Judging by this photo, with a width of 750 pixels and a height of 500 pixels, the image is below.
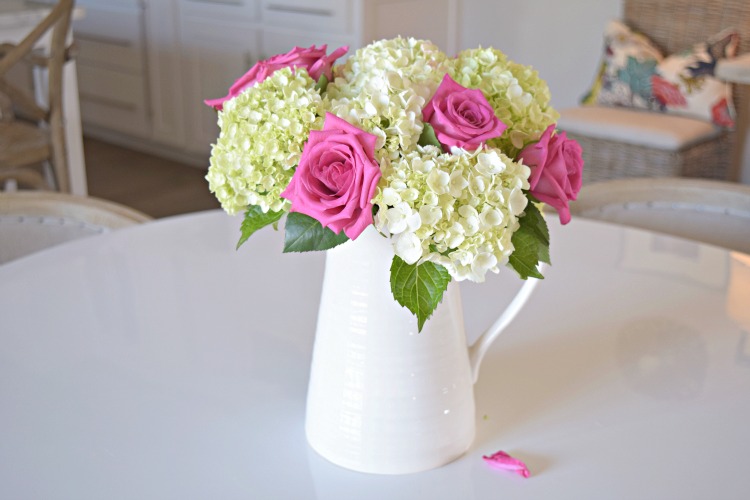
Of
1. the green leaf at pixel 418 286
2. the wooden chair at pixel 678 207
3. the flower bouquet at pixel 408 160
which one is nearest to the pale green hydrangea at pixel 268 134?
the flower bouquet at pixel 408 160

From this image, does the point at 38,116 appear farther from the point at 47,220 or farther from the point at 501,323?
the point at 501,323

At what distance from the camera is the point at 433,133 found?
2.29ft

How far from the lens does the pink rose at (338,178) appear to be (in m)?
0.66

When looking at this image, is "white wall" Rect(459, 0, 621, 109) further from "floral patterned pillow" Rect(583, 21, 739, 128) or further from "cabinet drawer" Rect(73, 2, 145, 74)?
"cabinet drawer" Rect(73, 2, 145, 74)

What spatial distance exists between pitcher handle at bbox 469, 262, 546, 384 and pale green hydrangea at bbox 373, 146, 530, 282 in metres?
0.12

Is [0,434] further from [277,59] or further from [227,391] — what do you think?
[277,59]

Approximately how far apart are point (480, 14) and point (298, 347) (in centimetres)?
345

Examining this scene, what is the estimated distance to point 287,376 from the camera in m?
0.98

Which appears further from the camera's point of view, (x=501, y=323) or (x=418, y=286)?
(x=501, y=323)

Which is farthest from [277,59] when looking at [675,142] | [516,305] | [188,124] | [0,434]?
[188,124]

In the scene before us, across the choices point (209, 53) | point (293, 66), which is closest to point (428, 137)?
point (293, 66)

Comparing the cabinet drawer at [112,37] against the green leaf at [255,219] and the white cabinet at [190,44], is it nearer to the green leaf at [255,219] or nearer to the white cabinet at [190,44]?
the white cabinet at [190,44]

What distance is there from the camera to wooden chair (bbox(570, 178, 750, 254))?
154 cm

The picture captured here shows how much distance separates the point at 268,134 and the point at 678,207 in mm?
Result: 1043
